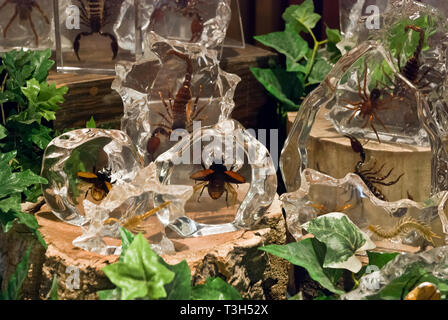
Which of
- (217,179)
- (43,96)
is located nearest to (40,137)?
(43,96)

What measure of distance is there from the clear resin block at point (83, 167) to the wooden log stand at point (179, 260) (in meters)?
0.05

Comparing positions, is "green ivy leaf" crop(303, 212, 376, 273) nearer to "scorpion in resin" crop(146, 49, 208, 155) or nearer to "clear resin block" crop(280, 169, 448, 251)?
"clear resin block" crop(280, 169, 448, 251)

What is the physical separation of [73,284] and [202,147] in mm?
354

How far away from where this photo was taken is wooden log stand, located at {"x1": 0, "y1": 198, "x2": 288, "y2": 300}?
116 cm

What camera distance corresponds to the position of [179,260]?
46.4 inches

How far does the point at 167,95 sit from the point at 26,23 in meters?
0.50

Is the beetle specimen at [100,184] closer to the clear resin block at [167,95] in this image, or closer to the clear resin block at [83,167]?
the clear resin block at [83,167]

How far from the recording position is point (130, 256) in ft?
3.18

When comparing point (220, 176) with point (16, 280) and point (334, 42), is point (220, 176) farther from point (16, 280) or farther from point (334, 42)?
point (334, 42)

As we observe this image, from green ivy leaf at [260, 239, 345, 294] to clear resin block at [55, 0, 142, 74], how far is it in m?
0.77

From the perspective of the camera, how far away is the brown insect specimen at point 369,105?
1443 mm

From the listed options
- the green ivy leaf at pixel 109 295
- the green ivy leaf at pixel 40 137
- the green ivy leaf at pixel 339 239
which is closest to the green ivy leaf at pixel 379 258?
the green ivy leaf at pixel 339 239

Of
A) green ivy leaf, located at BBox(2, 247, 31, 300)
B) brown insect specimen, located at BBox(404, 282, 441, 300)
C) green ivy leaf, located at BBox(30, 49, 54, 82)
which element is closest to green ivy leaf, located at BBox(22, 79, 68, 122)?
green ivy leaf, located at BBox(30, 49, 54, 82)

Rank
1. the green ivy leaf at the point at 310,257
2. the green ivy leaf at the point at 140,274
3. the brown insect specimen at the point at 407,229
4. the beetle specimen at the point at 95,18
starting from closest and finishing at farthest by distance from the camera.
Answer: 1. the green ivy leaf at the point at 140,274
2. the green ivy leaf at the point at 310,257
3. the brown insect specimen at the point at 407,229
4. the beetle specimen at the point at 95,18
